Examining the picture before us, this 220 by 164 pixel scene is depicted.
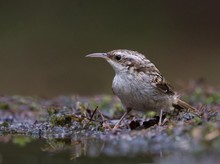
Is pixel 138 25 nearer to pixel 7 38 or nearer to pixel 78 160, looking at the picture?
pixel 7 38

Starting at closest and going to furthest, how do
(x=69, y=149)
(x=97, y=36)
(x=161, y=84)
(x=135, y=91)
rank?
(x=69, y=149) < (x=135, y=91) < (x=161, y=84) < (x=97, y=36)

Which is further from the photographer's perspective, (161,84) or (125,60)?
(161,84)

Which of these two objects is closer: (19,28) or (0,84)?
(0,84)

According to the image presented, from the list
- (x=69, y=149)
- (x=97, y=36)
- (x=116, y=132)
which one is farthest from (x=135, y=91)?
(x=97, y=36)

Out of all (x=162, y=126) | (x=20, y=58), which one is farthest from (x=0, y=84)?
(x=162, y=126)

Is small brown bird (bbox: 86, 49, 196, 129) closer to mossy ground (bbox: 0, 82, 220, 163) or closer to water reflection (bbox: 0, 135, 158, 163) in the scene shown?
mossy ground (bbox: 0, 82, 220, 163)

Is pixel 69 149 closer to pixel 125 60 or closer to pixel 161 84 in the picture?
pixel 125 60

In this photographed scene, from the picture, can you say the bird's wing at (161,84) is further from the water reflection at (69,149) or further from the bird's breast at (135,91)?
the water reflection at (69,149)

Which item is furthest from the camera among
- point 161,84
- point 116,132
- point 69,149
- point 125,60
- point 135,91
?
point 161,84
